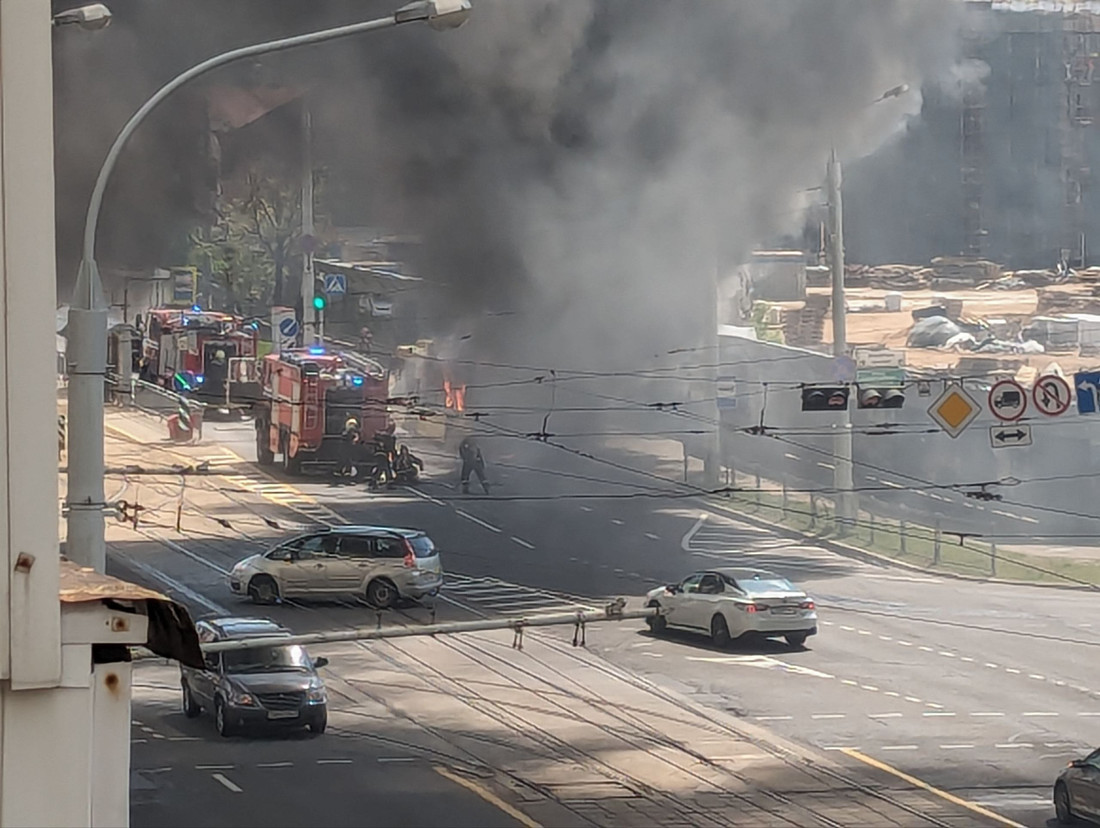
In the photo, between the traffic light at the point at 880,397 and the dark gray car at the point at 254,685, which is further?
the traffic light at the point at 880,397

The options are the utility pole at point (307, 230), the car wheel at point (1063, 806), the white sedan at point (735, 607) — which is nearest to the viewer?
the car wheel at point (1063, 806)

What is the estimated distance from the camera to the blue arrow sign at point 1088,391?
13.8 metres

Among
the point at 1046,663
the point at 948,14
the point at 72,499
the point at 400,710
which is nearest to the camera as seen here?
the point at 72,499

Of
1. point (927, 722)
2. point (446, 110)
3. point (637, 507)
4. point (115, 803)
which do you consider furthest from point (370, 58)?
point (115, 803)

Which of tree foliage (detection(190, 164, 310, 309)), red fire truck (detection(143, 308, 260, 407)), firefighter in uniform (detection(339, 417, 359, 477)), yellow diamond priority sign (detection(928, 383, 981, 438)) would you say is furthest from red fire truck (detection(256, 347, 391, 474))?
yellow diamond priority sign (detection(928, 383, 981, 438))

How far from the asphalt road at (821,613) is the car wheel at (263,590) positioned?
8.1 inches

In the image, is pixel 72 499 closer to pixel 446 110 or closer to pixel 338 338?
pixel 338 338

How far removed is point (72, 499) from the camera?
6.67 m

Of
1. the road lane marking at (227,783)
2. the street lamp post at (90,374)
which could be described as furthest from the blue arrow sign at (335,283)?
the street lamp post at (90,374)

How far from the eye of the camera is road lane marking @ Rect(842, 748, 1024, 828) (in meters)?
10.9

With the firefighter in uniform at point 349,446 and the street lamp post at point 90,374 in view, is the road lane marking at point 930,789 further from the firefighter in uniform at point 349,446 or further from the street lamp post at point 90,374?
the street lamp post at point 90,374

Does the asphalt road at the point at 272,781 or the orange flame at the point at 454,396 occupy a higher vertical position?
the orange flame at the point at 454,396

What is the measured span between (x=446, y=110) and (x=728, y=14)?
2952 millimetres

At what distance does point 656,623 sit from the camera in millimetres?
12930
